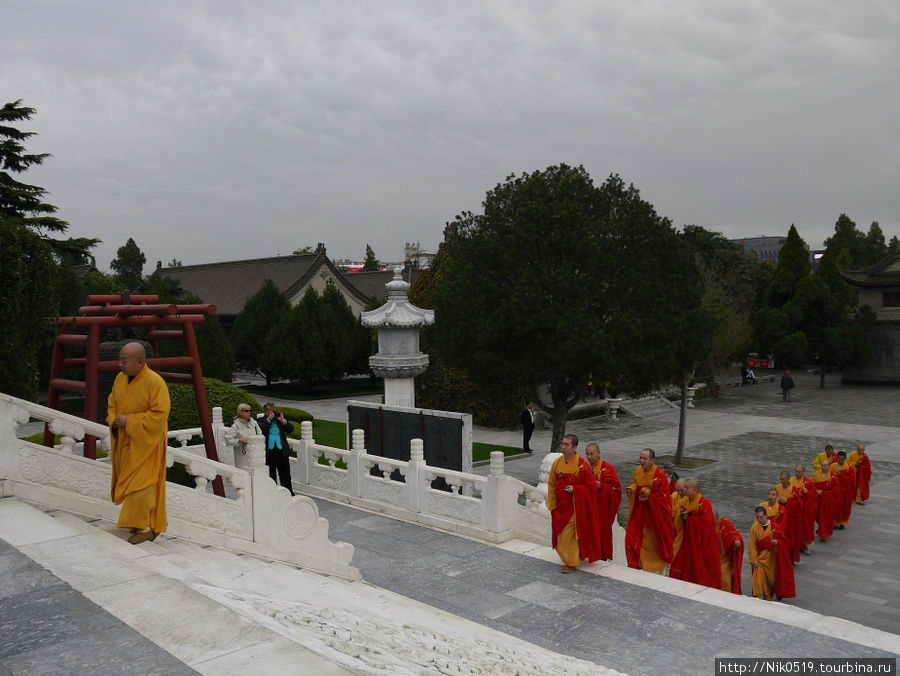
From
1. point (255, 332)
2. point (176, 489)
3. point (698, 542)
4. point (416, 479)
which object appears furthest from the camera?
point (255, 332)

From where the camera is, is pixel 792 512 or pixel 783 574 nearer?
pixel 783 574

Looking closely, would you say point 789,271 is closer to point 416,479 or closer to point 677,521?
point 677,521

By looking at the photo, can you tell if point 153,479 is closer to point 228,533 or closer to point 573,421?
point 228,533

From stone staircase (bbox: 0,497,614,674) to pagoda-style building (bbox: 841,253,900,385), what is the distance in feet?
135

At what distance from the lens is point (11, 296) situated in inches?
655

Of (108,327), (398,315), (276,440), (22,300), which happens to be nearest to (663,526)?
(276,440)

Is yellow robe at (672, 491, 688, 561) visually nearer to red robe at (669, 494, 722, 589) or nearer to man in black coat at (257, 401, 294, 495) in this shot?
red robe at (669, 494, 722, 589)

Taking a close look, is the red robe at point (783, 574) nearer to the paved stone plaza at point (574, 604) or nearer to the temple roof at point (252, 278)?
the paved stone plaza at point (574, 604)

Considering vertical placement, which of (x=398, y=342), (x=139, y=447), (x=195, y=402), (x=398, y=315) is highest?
(x=398, y=315)

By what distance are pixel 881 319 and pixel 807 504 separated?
37.1 meters

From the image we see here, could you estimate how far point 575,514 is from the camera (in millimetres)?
7773

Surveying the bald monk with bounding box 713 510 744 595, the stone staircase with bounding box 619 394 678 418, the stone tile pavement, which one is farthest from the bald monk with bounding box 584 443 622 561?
the stone staircase with bounding box 619 394 678 418

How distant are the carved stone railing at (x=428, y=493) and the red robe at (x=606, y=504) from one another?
51.7 inches

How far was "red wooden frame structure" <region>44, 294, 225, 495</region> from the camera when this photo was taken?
8.20 metres
